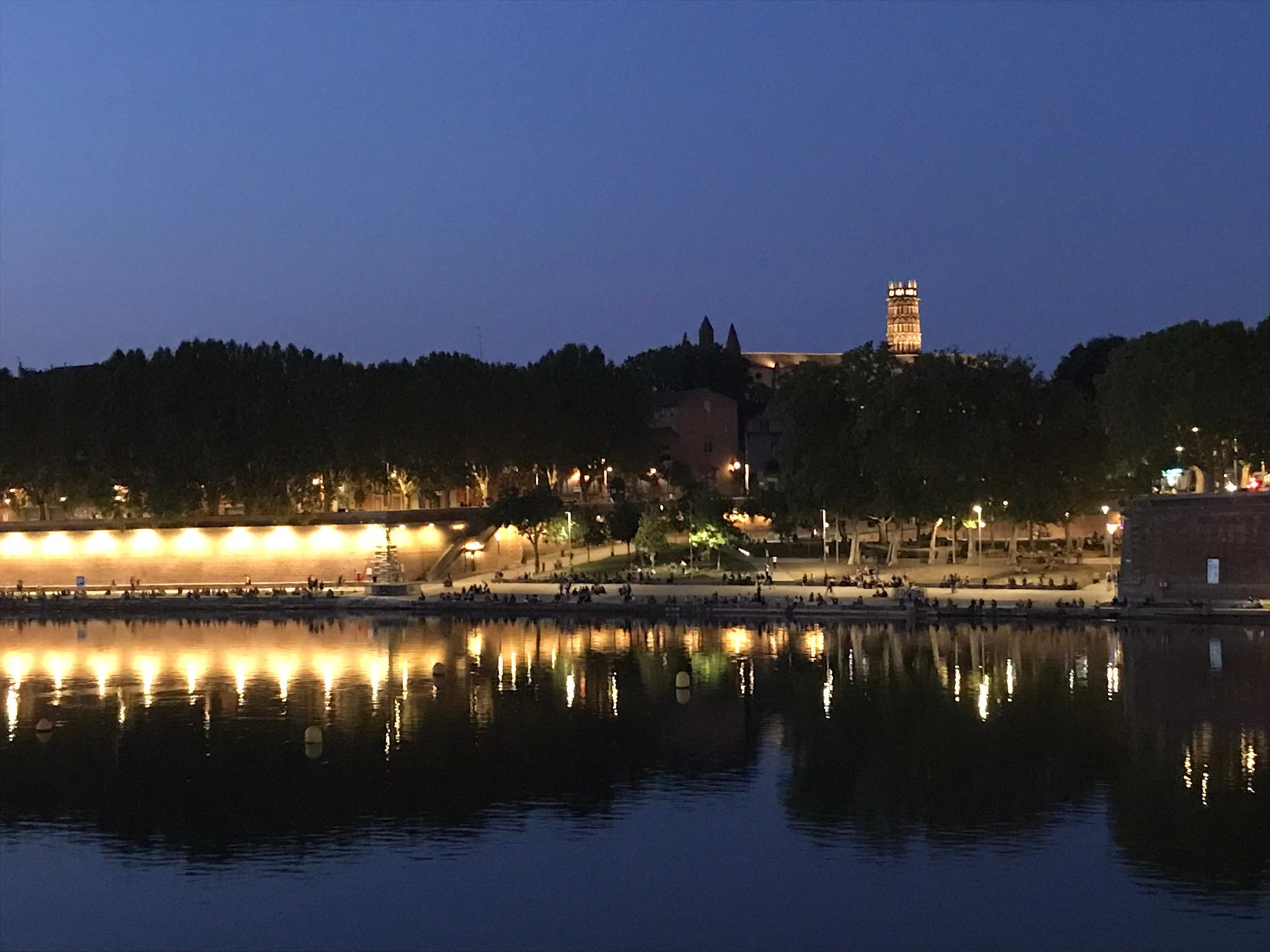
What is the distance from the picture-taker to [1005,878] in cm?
2844

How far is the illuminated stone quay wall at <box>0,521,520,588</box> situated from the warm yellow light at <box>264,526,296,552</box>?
0.03 meters

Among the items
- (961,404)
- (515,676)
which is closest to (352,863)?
(515,676)

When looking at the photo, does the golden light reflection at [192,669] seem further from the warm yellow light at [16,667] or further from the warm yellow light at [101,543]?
the warm yellow light at [101,543]

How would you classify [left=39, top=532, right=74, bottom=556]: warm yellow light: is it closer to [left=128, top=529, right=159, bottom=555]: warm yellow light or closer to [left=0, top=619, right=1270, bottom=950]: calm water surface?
[left=128, top=529, right=159, bottom=555]: warm yellow light

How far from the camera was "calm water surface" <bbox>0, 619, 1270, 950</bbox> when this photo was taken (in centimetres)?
2698

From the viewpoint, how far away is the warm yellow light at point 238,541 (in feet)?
262

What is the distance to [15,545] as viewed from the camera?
268ft

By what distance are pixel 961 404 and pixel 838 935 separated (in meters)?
47.0

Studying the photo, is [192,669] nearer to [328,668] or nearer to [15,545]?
[328,668]

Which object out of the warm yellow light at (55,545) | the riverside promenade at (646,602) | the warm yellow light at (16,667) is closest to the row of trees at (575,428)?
the warm yellow light at (55,545)

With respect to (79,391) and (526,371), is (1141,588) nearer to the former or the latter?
(526,371)

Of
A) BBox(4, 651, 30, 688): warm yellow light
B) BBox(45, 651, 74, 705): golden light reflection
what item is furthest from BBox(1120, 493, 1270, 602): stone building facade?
BBox(4, 651, 30, 688): warm yellow light

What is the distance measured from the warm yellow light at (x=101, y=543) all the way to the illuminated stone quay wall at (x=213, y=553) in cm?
3

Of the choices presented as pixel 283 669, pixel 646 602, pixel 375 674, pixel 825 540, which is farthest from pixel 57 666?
pixel 825 540
